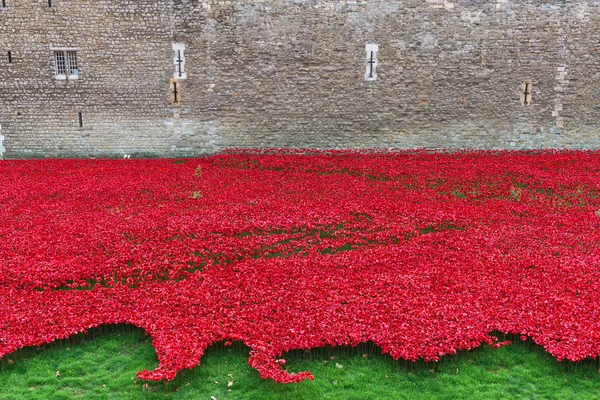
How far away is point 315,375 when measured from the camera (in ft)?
14.9

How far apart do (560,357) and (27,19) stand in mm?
17186

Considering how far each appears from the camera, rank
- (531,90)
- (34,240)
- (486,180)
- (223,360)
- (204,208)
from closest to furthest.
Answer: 1. (223,360)
2. (34,240)
3. (204,208)
4. (486,180)
5. (531,90)

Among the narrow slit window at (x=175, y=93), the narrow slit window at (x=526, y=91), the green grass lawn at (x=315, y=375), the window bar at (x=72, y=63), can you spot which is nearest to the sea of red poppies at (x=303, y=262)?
the green grass lawn at (x=315, y=375)

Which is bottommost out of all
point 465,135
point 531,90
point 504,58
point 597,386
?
point 597,386

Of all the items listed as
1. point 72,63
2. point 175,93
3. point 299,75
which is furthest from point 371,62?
point 72,63

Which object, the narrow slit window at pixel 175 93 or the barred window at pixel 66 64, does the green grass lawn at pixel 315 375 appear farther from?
the barred window at pixel 66 64

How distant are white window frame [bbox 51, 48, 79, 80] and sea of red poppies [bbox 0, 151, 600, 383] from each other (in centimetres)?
493

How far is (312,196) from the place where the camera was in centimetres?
1029

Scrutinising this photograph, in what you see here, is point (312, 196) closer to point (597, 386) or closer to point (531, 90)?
point (597, 386)

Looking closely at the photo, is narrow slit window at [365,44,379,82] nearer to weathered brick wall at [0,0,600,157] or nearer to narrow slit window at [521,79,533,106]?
weathered brick wall at [0,0,600,157]

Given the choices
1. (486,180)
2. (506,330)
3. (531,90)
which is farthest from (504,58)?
(506,330)

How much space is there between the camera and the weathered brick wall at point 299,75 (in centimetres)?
1527

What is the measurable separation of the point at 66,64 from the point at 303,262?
42.4 feet

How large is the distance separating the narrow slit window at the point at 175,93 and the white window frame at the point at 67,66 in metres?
3.17
